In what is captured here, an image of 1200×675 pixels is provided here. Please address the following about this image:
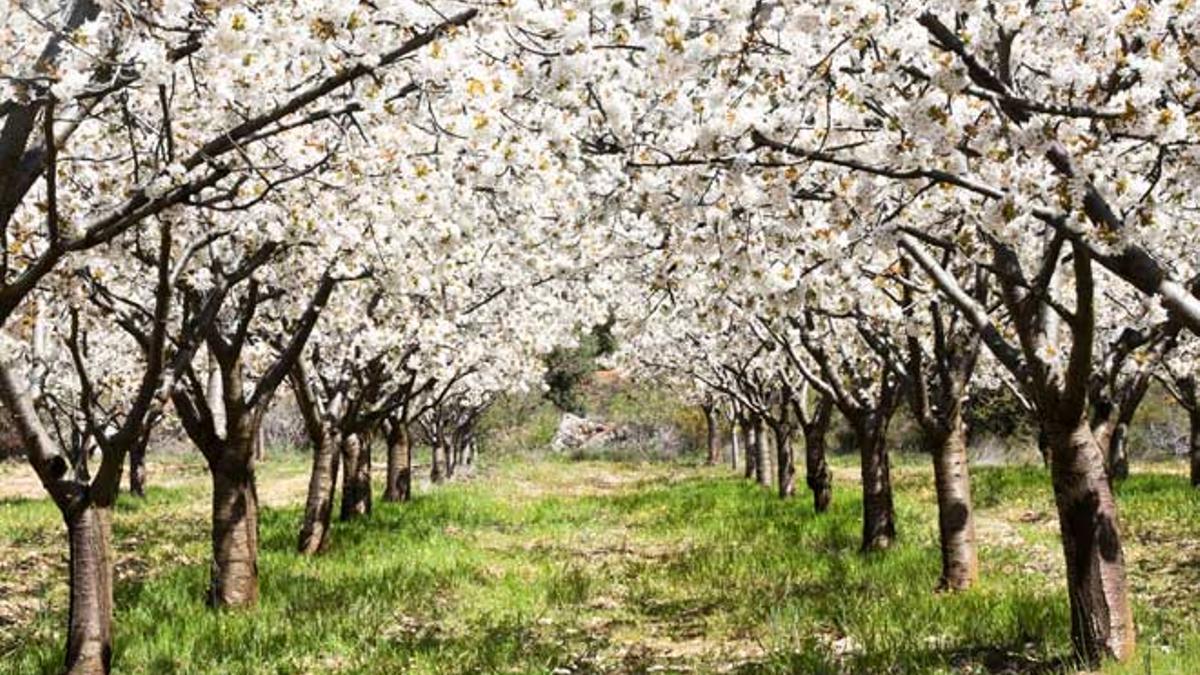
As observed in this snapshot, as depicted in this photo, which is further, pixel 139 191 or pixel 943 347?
pixel 943 347

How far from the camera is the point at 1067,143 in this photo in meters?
5.54

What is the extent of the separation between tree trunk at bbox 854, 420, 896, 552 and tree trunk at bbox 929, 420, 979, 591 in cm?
238

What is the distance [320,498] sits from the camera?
13055mm

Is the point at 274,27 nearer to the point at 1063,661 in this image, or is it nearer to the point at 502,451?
the point at 1063,661

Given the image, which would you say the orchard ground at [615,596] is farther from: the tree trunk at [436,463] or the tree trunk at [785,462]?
the tree trunk at [436,463]

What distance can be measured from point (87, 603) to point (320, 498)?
626cm

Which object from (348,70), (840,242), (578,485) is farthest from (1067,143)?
(578,485)

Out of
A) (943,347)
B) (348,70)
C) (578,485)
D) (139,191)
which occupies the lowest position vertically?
(578,485)

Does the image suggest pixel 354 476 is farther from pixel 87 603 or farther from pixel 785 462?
pixel 87 603

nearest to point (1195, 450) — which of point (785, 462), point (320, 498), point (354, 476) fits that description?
point (785, 462)

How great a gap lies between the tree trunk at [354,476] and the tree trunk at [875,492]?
8.35 m

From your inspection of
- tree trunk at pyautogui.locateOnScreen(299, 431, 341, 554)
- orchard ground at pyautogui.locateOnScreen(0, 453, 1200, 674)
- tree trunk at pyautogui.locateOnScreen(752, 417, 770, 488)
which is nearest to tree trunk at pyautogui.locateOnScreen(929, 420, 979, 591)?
orchard ground at pyautogui.locateOnScreen(0, 453, 1200, 674)

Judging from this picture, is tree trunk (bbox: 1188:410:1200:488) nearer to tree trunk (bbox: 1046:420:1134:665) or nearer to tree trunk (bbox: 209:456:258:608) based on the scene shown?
tree trunk (bbox: 1046:420:1134:665)

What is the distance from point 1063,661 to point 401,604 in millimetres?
5957
